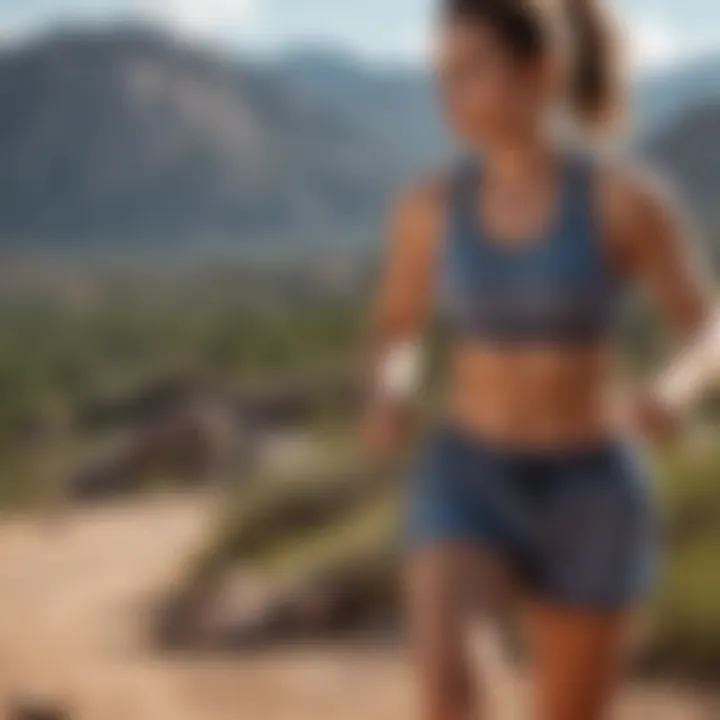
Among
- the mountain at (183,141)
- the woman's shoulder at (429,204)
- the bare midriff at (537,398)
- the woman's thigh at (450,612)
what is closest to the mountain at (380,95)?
the mountain at (183,141)

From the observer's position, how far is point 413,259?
1070 mm

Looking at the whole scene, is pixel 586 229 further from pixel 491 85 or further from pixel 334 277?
pixel 334 277

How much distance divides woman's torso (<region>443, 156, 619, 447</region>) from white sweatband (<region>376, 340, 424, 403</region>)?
0.04m

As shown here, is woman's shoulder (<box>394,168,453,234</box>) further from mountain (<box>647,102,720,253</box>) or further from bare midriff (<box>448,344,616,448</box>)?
mountain (<box>647,102,720,253</box>)

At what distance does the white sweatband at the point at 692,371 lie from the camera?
92 cm

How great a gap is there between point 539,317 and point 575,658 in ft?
0.70

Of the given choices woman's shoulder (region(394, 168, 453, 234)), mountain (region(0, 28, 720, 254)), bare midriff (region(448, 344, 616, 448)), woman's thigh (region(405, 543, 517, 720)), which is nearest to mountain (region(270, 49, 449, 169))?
mountain (region(0, 28, 720, 254))

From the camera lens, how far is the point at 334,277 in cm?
125

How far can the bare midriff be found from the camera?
1020 mm

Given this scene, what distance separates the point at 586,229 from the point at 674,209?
65 millimetres

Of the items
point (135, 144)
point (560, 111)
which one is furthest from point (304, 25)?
point (560, 111)

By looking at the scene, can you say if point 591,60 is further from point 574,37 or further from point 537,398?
point 537,398

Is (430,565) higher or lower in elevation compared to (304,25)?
lower

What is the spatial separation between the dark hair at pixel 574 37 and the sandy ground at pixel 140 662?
0.42 meters
